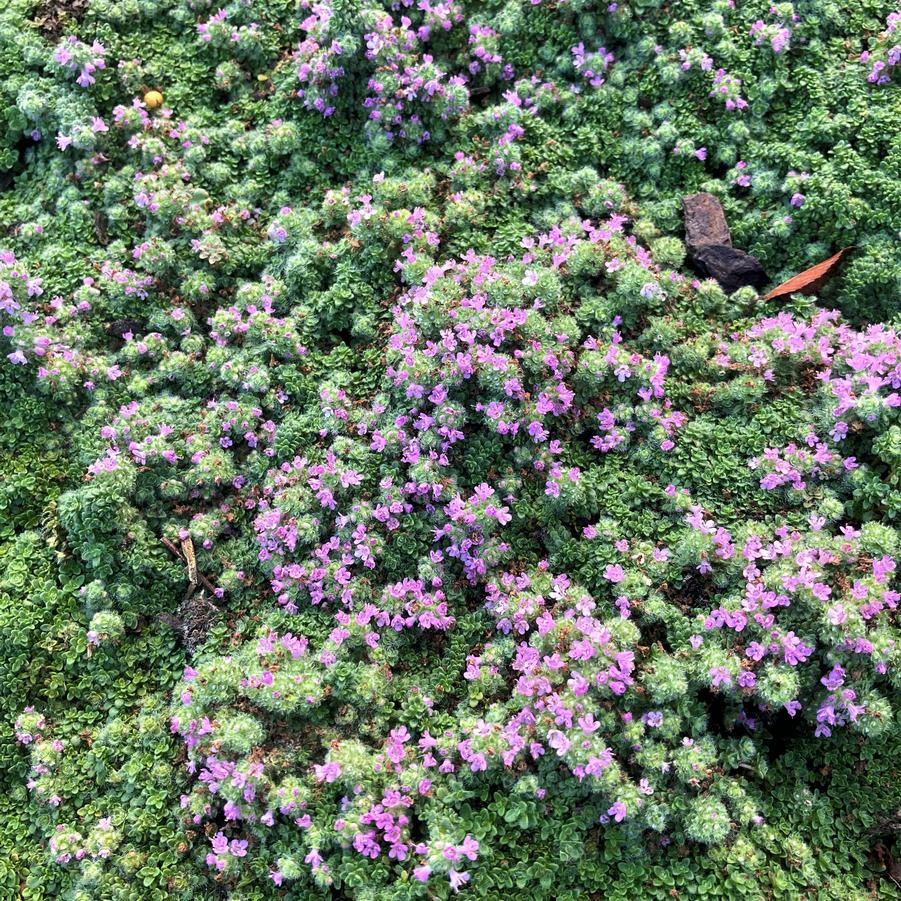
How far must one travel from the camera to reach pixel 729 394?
452cm

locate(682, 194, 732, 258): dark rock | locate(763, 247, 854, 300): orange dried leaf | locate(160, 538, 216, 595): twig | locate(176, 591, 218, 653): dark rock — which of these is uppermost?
locate(682, 194, 732, 258): dark rock

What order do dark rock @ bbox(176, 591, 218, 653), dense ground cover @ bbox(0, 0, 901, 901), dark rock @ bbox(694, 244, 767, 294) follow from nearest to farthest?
dense ground cover @ bbox(0, 0, 901, 901), dark rock @ bbox(176, 591, 218, 653), dark rock @ bbox(694, 244, 767, 294)

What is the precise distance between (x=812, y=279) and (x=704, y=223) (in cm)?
76

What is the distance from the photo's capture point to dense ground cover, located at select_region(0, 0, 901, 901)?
3.80 meters

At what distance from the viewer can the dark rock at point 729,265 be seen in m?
5.01

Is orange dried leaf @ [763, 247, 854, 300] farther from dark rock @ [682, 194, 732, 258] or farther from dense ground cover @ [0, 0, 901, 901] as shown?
dark rock @ [682, 194, 732, 258]

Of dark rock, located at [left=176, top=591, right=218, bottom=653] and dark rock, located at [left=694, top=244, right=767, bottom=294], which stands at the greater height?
dark rock, located at [left=694, top=244, right=767, bottom=294]

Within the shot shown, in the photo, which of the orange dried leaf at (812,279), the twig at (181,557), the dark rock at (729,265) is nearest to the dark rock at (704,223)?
the dark rock at (729,265)

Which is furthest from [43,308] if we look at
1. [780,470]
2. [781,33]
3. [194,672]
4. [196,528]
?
[781,33]

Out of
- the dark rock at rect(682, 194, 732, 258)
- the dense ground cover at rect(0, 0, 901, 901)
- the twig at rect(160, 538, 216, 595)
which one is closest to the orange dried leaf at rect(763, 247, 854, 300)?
the dense ground cover at rect(0, 0, 901, 901)

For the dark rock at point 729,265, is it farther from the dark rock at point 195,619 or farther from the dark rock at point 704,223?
the dark rock at point 195,619

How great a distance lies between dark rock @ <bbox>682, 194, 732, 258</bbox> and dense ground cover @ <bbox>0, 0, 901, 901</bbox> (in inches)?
5.4

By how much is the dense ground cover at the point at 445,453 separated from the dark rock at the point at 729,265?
14 cm

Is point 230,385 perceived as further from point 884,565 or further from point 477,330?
point 884,565
